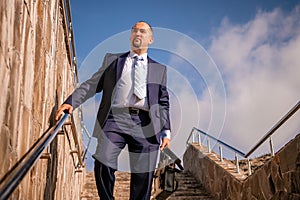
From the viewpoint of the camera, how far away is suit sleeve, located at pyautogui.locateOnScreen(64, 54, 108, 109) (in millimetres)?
3354

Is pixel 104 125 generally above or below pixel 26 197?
above

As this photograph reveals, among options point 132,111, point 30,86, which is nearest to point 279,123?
point 132,111

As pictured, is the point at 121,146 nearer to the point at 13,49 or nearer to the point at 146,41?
the point at 146,41

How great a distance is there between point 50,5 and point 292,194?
3402 millimetres

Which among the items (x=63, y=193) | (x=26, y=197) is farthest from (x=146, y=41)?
(x=63, y=193)

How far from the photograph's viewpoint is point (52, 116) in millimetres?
3619

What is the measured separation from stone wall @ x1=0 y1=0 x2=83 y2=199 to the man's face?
0.64 m

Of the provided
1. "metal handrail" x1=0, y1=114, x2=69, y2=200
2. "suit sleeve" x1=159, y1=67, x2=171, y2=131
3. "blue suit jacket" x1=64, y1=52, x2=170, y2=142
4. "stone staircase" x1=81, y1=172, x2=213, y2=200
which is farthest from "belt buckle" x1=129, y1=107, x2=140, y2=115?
"stone staircase" x1=81, y1=172, x2=213, y2=200

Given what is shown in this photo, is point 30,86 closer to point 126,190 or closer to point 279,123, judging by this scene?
point 279,123

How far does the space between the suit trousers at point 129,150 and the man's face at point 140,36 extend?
21.0 inches

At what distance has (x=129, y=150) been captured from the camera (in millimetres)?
3365

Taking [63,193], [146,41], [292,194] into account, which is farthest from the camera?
[292,194]

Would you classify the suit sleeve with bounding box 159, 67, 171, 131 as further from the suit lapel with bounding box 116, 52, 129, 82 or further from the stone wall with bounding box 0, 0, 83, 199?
the stone wall with bounding box 0, 0, 83, 199

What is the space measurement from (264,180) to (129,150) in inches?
130
